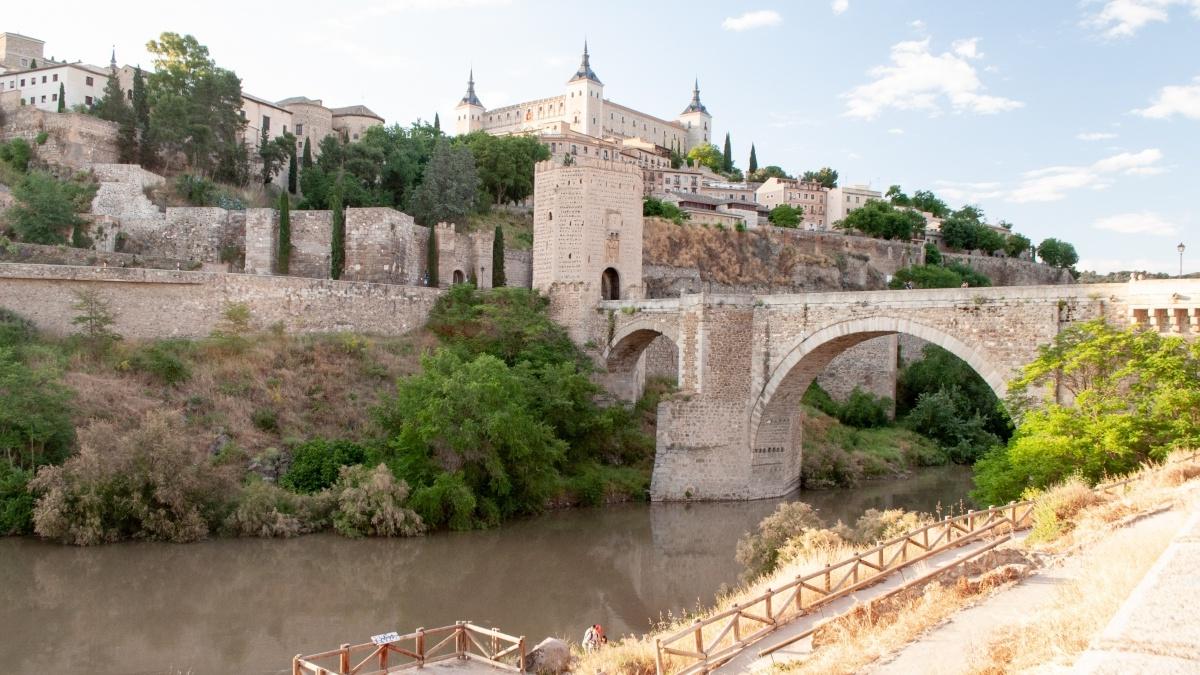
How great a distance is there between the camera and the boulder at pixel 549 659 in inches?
389

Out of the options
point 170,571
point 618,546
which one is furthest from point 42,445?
point 618,546

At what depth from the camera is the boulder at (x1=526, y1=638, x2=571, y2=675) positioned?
389 inches

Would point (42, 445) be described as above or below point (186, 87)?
below

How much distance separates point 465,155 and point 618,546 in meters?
22.6

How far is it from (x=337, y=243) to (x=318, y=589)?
1581cm

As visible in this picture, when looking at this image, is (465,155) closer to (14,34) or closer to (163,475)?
(163,475)

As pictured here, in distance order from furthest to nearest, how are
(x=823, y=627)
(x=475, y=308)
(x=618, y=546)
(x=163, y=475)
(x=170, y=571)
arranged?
1. (x=475, y=308)
2. (x=618, y=546)
3. (x=163, y=475)
4. (x=170, y=571)
5. (x=823, y=627)

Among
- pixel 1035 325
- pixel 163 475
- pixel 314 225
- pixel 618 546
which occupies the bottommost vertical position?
pixel 618 546

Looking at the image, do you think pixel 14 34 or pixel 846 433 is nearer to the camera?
pixel 846 433

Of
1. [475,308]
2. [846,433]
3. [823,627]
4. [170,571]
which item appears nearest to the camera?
[823,627]

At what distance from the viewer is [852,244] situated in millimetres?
49938

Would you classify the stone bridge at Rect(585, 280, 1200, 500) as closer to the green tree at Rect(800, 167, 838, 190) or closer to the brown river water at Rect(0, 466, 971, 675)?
the brown river water at Rect(0, 466, 971, 675)

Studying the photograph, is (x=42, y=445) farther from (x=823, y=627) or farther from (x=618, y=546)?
(x=823, y=627)

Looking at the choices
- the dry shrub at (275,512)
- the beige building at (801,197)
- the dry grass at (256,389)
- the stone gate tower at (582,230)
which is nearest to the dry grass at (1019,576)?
the dry shrub at (275,512)
